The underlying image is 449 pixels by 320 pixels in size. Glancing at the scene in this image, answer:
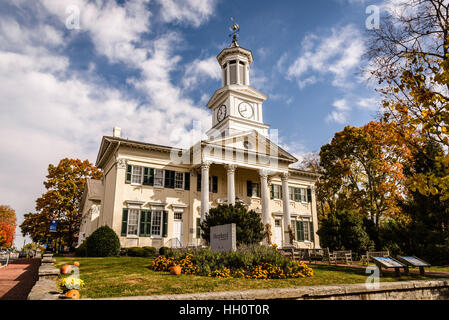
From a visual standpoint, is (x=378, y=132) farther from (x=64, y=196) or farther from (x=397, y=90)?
(x=64, y=196)

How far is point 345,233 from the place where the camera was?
22.7 metres

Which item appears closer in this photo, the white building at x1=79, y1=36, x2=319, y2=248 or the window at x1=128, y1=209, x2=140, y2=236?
the window at x1=128, y1=209, x2=140, y2=236

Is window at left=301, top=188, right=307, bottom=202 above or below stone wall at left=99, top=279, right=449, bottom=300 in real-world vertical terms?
above

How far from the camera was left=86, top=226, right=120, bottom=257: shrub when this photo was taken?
62.8 feet

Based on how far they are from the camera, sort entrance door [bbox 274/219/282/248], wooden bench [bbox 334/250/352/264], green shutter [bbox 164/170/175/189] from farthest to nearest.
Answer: entrance door [bbox 274/219/282/248], green shutter [bbox 164/170/175/189], wooden bench [bbox 334/250/352/264]

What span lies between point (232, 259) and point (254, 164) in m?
16.6

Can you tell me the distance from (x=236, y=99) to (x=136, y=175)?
14.8m

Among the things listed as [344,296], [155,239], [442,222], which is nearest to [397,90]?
[344,296]

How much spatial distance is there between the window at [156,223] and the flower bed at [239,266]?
12437mm

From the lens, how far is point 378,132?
26.4 metres

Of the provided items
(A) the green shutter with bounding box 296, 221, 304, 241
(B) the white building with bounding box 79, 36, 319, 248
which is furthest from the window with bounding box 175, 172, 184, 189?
(A) the green shutter with bounding box 296, 221, 304, 241

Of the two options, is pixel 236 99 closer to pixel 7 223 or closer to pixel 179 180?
pixel 179 180

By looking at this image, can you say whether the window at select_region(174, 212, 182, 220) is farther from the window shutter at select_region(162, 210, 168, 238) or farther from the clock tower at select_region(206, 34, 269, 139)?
the clock tower at select_region(206, 34, 269, 139)

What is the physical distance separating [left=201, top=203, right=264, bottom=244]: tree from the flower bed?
19.5 ft
